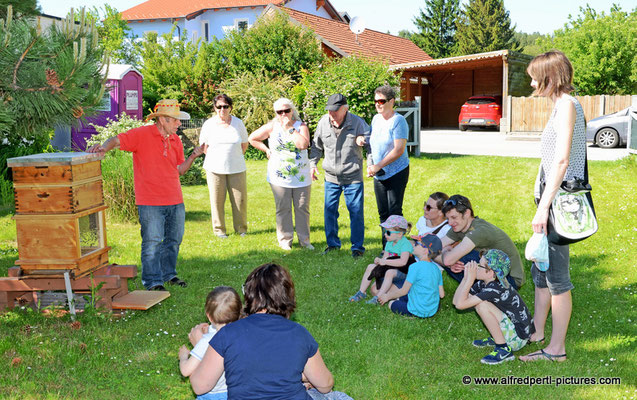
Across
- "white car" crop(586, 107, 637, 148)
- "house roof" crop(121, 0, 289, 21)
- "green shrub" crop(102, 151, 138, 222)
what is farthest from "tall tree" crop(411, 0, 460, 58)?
"green shrub" crop(102, 151, 138, 222)

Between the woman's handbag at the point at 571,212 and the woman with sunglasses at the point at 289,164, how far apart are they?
14.7 feet

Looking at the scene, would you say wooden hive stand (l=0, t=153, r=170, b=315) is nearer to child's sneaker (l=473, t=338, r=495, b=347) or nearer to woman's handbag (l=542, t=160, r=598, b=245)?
child's sneaker (l=473, t=338, r=495, b=347)

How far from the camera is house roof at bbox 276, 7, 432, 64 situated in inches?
1151

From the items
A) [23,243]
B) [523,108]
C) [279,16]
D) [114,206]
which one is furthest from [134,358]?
[523,108]

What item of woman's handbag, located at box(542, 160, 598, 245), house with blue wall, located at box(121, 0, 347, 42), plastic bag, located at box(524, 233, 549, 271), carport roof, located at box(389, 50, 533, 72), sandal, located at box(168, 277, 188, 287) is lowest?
sandal, located at box(168, 277, 188, 287)

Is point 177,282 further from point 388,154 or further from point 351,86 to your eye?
point 351,86

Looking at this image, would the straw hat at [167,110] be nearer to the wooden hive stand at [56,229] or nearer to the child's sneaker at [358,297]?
the wooden hive stand at [56,229]

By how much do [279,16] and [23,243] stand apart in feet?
66.8

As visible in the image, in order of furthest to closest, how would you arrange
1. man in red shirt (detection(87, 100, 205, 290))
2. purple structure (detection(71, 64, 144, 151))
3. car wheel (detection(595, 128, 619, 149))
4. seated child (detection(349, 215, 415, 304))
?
1. car wheel (detection(595, 128, 619, 149))
2. purple structure (detection(71, 64, 144, 151))
3. man in red shirt (detection(87, 100, 205, 290))
4. seated child (detection(349, 215, 415, 304))

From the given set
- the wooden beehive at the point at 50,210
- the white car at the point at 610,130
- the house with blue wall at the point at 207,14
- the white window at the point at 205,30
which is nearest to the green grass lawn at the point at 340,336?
the wooden beehive at the point at 50,210

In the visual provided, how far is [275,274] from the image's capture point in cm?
323

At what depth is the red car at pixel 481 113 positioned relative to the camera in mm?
29266

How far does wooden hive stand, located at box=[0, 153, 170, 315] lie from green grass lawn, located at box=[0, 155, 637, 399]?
11.5 inches

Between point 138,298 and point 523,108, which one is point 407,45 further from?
point 138,298
